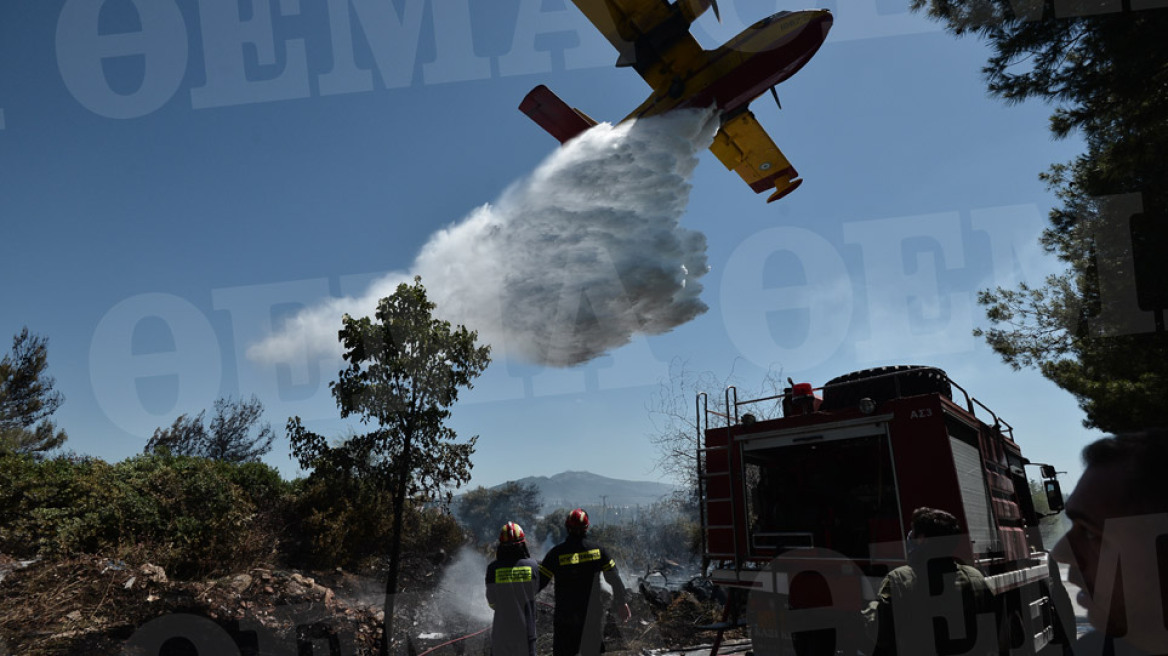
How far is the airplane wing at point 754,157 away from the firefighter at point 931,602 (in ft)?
33.3

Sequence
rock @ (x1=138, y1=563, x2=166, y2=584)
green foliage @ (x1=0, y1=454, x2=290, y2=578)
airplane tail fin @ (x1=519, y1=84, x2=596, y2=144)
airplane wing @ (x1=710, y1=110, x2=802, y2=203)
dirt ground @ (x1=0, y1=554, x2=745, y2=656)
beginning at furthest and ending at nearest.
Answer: airplane wing @ (x1=710, y1=110, x2=802, y2=203), airplane tail fin @ (x1=519, y1=84, x2=596, y2=144), green foliage @ (x1=0, y1=454, x2=290, y2=578), rock @ (x1=138, y1=563, x2=166, y2=584), dirt ground @ (x1=0, y1=554, x2=745, y2=656)

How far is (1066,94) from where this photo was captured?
292 inches

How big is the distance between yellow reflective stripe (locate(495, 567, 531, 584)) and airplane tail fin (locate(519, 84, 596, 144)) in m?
8.85

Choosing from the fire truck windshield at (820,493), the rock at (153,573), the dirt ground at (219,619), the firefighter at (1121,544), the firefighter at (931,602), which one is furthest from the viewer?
the rock at (153,573)

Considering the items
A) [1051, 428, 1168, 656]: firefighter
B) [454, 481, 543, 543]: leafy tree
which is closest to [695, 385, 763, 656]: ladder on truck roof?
[1051, 428, 1168, 656]: firefighter

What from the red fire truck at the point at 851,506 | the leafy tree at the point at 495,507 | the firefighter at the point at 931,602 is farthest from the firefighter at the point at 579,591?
the leafy tree at the point at 495,507

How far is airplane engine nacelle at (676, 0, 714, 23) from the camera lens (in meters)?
9.98

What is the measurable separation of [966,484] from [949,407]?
768 mm

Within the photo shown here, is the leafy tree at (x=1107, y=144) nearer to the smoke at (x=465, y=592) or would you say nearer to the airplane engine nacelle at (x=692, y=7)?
the airplane engine nacelle at (x=692, y=7)

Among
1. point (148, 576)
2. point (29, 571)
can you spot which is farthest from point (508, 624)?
point (29, 571)

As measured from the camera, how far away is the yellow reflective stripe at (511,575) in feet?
18.1

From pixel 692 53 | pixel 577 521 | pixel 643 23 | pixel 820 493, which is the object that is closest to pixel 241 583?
pixel 577 521

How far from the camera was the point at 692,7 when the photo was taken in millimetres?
9984

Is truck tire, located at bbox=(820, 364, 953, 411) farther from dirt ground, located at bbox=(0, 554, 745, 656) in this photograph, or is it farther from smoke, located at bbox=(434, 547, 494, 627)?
smoke, located at bbox=(434, 547, 494, 627)
